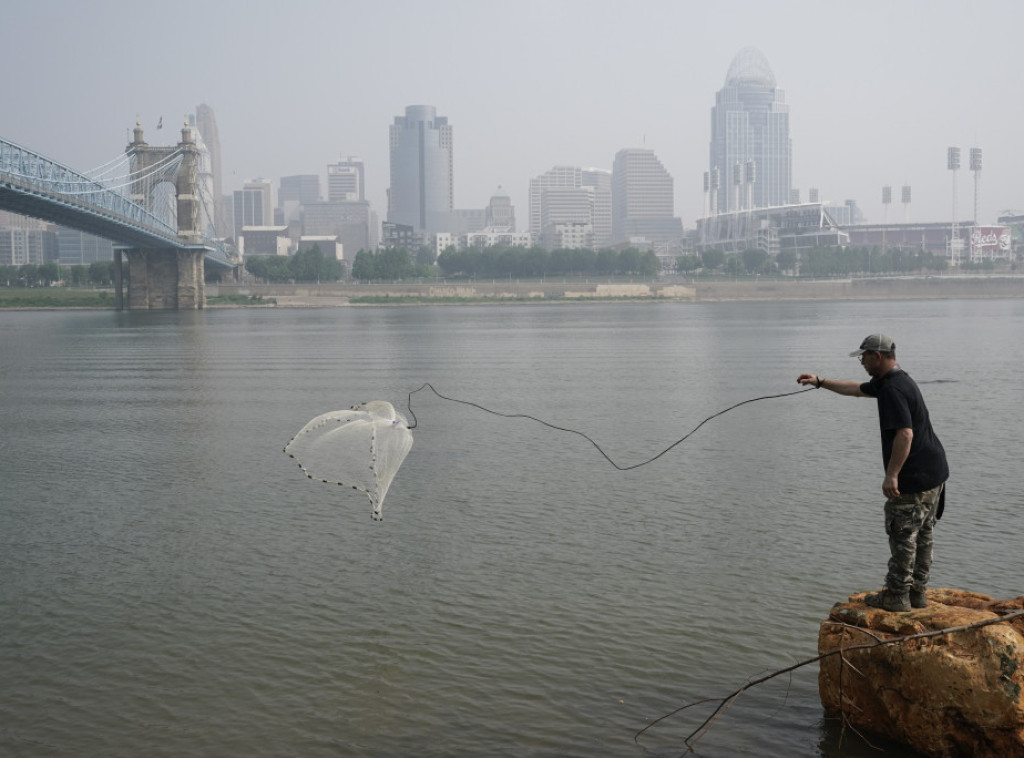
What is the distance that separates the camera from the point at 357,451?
793 cm

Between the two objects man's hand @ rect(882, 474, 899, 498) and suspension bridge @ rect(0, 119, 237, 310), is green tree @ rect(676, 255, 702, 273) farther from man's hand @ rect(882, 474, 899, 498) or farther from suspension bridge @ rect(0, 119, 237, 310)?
man's hand @ rect(882, 474, 899, 498)

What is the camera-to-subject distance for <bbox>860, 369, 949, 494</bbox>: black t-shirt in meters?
6.23

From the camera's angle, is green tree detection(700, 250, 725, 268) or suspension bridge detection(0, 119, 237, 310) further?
green tree detection(700, 250, 725, 268)

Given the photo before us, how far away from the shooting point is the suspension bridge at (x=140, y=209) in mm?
63031

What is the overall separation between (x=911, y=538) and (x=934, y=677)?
93 centimetres

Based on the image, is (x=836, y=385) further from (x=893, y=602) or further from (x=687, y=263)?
(x=687, y=263)

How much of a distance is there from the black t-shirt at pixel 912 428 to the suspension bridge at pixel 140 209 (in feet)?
189

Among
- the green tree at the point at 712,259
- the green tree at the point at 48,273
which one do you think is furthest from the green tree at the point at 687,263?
the green tree at the point at 48,273

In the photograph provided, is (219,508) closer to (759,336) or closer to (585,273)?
(759,336)

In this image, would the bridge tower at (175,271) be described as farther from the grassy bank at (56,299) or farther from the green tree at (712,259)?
the green tree at (712,259)

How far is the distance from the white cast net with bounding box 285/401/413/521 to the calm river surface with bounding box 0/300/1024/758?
1294 mm

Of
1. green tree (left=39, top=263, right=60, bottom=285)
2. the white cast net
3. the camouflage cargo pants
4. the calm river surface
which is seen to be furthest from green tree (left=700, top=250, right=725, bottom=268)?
the camouflage cargo pants

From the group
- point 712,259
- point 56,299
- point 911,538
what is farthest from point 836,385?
point 712,259

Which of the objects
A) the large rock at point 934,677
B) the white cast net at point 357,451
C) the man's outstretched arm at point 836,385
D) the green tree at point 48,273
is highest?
the green tree at point 48,273
